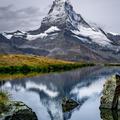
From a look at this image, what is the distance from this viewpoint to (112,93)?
197 feet

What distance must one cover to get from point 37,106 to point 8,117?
83.2 ft

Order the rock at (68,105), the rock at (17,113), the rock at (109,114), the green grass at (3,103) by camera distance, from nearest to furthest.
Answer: the rock at (17,113), the green grass at (3,103), the rock at (109,114), the rock at (68,105)

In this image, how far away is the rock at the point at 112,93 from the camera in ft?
196

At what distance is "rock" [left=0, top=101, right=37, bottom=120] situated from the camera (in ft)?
153

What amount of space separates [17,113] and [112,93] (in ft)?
57.2

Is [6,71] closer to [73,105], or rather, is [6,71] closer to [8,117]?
[73,105]

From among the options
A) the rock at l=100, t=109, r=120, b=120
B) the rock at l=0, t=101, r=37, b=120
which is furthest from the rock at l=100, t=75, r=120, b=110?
the rock at l=0, t=101, r=37, b=120

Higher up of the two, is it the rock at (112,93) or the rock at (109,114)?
the rock at (112,93)

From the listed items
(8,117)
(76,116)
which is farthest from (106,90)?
(8,117)

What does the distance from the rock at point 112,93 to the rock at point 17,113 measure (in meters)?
14.5

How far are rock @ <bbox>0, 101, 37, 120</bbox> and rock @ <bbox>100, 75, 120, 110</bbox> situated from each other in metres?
14.5

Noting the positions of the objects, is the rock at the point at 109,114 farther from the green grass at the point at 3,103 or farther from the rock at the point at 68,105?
the green grass at the point at 3,103

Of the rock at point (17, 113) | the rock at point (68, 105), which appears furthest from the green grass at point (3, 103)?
the rock at point (68, 105)

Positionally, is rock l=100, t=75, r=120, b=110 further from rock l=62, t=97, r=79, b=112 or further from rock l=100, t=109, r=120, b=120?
rock l=62, t=97, r=79, b=112
